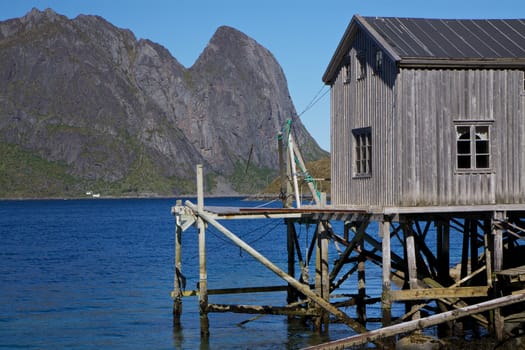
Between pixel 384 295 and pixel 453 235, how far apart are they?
239 ft

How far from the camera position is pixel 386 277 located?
81.9ft

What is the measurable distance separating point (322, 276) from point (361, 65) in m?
7.01

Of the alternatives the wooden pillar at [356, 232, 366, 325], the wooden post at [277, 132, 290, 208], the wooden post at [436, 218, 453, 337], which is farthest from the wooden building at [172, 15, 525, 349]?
the wooden post at [277, 132, 290, 208]

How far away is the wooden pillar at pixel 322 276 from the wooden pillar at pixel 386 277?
3.54 m

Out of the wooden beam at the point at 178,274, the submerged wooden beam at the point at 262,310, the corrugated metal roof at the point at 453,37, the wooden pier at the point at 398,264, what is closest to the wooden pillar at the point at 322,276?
the wooden pier at the point at 398,264

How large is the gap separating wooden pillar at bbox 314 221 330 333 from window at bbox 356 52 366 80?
194 inches

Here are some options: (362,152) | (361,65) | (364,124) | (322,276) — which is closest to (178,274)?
(322,276)

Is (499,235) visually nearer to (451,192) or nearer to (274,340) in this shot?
(451,192)

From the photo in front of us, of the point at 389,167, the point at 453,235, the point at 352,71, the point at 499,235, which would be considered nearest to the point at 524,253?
the point at 499,235

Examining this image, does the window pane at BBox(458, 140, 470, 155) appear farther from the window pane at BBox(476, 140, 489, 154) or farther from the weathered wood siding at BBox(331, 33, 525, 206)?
the weathered wood siding at BBox(331, 33, 525, 206)

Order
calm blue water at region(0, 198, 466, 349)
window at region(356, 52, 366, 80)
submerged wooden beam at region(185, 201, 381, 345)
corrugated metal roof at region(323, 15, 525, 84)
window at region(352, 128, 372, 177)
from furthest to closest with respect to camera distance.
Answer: calm blue water at region(0, 198, 466, 349)
window at region(356, 52, 366, 80)
window at region(352, 128, 372, 177)
corrugated metal roof at region(323, 15, 525, 84)
submerged wooden beam at region(185, 201, 381, 345)

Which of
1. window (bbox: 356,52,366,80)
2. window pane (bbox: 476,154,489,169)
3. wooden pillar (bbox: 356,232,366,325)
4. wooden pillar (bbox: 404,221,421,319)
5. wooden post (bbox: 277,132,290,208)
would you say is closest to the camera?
wooden pillar (bbox: 404,221,421,319)

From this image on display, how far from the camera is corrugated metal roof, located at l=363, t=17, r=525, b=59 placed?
2656 cm

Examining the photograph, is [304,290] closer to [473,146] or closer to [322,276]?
[322,276]
